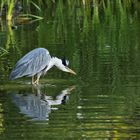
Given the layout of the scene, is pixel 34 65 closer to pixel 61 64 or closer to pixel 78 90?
pixel 61 64

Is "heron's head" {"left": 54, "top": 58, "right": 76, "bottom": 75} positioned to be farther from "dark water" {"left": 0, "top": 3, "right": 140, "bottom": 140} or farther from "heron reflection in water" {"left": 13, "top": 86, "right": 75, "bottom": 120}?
"heron reflection in water" {"left": 13, "top": 86, "right": 75, "bottom": 120}

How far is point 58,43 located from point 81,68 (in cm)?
385

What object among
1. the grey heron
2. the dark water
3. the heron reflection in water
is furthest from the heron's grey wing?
the heron reflection in water

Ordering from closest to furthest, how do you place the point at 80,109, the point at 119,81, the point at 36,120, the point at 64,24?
the point at 36,120 → the point at 80,109 → the point at 119,81 → the point at 64,24

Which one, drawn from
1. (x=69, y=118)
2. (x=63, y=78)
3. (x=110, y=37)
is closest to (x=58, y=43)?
(x=110, y=37)

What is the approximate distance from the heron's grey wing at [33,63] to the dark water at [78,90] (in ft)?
0.81

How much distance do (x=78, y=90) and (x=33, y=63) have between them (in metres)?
1.29

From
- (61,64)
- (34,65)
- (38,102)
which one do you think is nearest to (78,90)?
(38,102)

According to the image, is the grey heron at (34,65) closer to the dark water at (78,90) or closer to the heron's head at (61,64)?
the heron's head at (61,64)

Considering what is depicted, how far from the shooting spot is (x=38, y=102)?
10094mm

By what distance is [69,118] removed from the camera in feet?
28.7

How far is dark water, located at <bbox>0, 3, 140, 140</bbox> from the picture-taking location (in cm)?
816

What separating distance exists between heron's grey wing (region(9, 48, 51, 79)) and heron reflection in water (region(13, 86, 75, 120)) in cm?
55

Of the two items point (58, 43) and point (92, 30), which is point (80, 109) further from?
point (92, 30)
